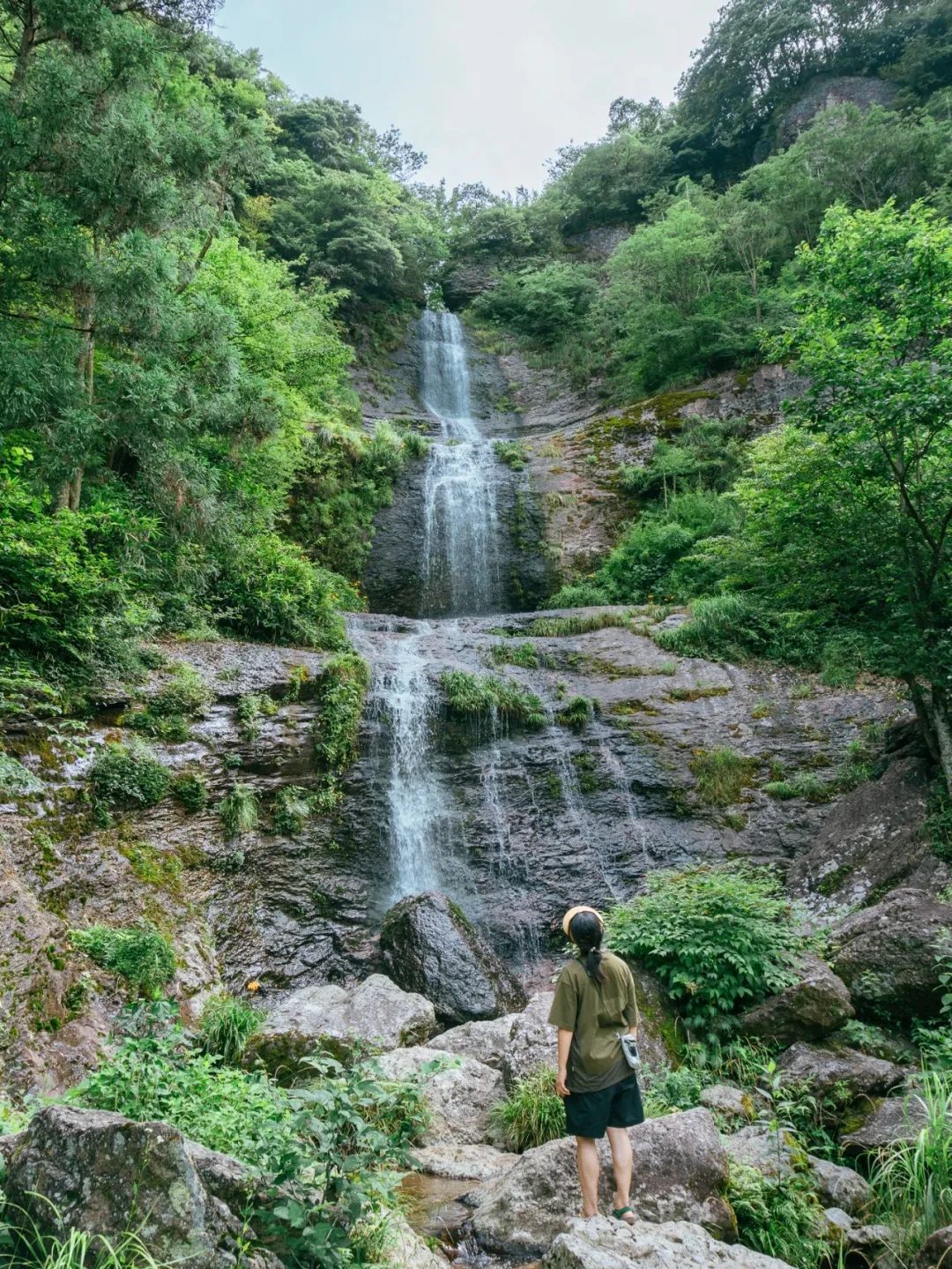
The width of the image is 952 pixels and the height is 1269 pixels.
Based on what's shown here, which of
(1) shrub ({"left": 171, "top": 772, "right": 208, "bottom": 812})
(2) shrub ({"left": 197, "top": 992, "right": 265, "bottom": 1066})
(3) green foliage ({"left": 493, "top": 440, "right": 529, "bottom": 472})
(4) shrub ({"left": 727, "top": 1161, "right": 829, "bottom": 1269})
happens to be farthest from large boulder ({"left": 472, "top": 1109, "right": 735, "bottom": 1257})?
(3) green foliage ({"left": 493, "top": 440, "right": 529, "bottom": 472})

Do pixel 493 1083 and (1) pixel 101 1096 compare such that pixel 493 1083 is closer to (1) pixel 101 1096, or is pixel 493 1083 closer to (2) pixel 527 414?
(1) pixel 101 1096

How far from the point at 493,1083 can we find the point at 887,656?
632 cm

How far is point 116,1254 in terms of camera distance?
2.35 meters

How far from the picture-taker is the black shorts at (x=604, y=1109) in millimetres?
3729

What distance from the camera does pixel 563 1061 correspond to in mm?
3785

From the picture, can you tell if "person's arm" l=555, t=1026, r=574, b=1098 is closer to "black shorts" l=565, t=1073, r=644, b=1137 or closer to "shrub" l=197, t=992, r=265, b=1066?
"black shorts" l=565, t=1073, r=644, b=1137

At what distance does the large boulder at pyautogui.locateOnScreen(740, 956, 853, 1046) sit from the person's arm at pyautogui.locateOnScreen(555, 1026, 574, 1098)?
2720 millimetres

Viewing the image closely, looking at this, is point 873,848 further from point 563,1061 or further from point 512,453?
point 512,453

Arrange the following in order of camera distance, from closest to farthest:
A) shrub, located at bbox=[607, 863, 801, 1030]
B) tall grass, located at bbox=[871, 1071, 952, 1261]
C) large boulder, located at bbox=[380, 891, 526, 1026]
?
1. tall grass, located at bbox=[871, 1071, 952, 1261]
2. shrub, located at bbox=[607, 863, 801, 1030]
3. large boulder, located at bbox=[380, 891, 526, 1026]

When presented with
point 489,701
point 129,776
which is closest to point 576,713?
point 489,701

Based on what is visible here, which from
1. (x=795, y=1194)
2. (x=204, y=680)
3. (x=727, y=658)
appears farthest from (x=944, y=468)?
(x=204, y=680)

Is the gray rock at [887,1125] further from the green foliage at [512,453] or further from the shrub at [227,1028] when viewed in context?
the green foliage at [512,453]

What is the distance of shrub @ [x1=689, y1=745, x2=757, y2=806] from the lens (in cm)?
1047

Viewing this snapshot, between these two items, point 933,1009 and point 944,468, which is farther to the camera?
point 944,468
